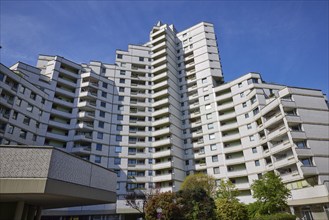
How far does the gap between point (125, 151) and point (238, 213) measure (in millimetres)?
35714

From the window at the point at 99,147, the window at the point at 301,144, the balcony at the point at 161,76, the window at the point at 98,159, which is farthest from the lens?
the balcony at the point at 161,76

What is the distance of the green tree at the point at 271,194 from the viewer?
35.9 metres

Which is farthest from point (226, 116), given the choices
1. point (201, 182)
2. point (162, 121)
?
point (201, 182)

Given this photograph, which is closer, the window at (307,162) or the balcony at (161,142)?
the window at (307,162)

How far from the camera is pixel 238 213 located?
31859mm

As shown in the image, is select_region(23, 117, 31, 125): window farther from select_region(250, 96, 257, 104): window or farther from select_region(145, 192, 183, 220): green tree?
select_region(250, 96, 257, 104): window

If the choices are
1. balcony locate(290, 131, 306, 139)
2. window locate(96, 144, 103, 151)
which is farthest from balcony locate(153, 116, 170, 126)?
balcony locate(290, 131, 306, 139)

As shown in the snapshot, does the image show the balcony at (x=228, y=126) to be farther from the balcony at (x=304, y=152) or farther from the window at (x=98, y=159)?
the window at (x=98, y=159)

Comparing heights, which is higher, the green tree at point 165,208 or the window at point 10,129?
the window at point 10,129

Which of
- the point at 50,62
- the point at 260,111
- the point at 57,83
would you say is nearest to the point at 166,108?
the point at 260,111

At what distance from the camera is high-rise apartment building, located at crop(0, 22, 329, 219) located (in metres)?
44.8

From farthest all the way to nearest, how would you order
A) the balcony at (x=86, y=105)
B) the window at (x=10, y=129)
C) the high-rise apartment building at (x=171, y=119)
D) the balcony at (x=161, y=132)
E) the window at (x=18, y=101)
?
the balcony at (x=161, y=132), the balcony at (x=86, y=105), the window at (x=18, y=101), the window at (x=10, y=129), the high-rise apartment building at (x=171, y=119)

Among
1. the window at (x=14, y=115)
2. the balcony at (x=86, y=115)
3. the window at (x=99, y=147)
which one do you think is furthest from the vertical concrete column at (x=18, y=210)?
the balcony at (x=86, y=115)

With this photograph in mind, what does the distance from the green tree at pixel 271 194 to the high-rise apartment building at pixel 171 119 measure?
603 cm
